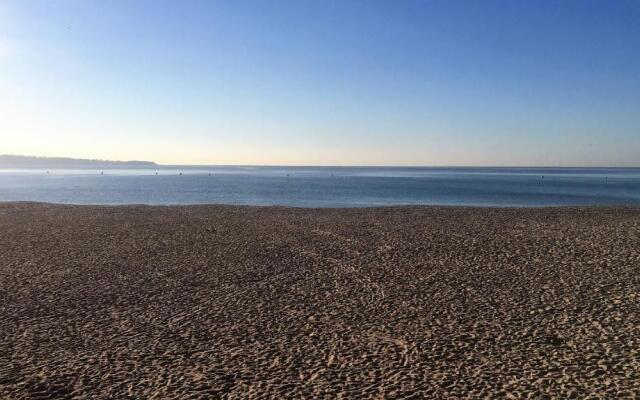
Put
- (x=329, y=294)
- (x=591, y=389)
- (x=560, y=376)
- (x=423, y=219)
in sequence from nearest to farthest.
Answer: (x=591, y=389) < (x=560, y=376) < (x=329, y=294) < (x=423, y=219)

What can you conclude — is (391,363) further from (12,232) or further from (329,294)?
(12,232)

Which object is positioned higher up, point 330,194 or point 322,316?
point 330,194

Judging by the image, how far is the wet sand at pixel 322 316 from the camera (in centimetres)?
831

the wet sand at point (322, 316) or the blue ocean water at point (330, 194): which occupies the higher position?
the blue ocean water at point (330, 194)

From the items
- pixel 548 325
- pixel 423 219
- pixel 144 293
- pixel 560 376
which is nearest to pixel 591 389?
pixel 560 376

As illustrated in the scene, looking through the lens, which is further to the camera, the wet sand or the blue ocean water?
the blue ocean water

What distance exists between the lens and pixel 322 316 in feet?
39.7

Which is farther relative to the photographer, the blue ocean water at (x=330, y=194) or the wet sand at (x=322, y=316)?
the blue ocean water at (x=330, y=194)

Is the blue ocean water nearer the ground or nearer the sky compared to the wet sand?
nearer the sky

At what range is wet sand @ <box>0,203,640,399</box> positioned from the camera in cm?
831

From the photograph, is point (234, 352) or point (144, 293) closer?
point (234, 352)

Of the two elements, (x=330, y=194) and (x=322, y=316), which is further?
(x=330, y=194)

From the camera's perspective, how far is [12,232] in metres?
26.9

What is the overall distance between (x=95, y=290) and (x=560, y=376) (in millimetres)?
13428
